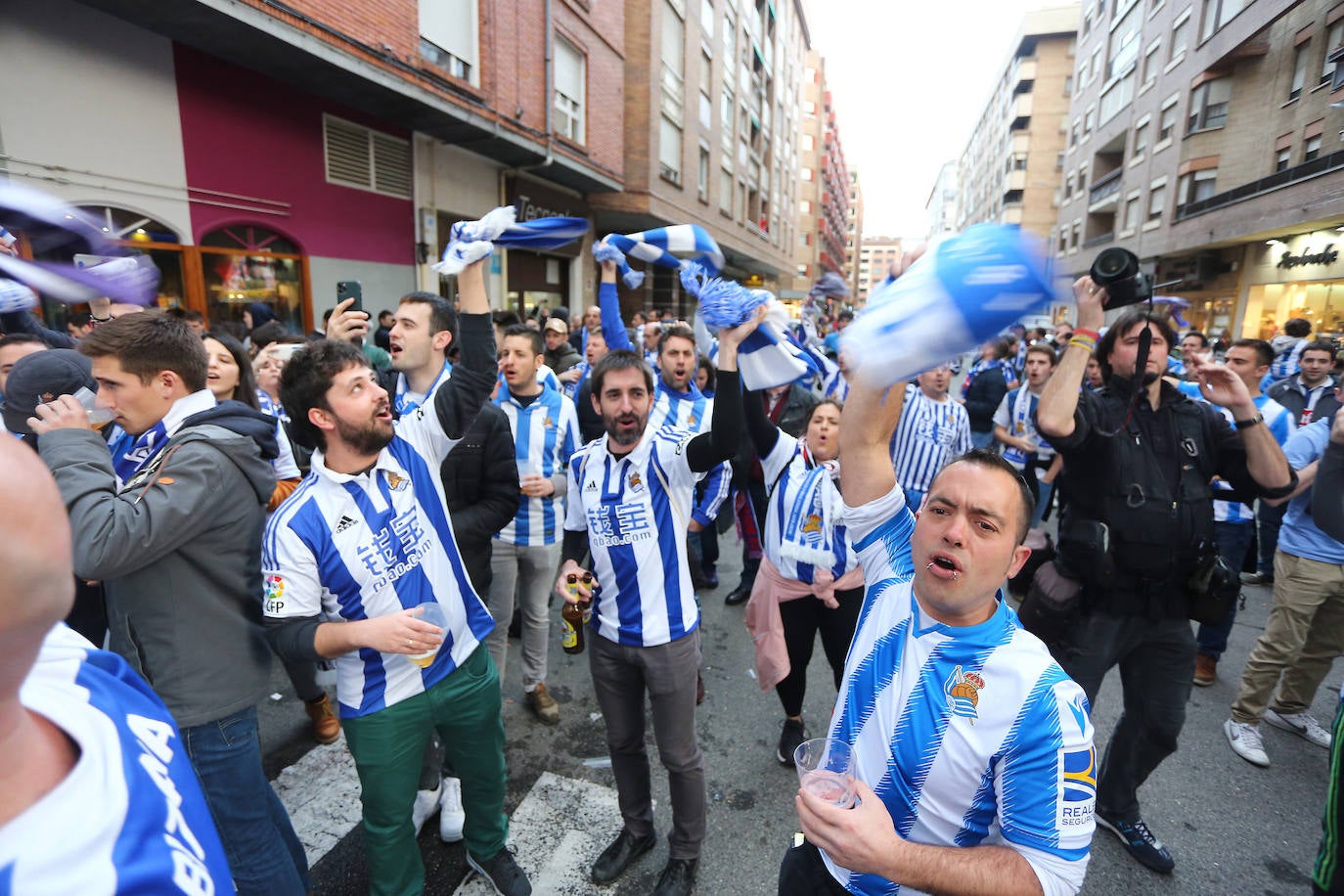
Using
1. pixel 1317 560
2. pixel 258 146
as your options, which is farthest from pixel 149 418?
pixel 258 146

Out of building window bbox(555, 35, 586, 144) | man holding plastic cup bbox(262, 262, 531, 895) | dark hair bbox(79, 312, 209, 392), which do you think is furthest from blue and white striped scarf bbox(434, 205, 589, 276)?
building window bbox(555, 35, 586, 144)

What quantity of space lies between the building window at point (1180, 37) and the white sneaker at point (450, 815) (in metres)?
31.3

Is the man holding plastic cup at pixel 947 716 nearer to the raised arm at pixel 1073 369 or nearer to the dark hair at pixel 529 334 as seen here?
the raised arm at pixel 1073 369

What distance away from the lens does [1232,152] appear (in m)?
20.0

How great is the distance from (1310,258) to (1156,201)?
8.68 meters

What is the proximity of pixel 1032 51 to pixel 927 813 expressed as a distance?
57177 mm

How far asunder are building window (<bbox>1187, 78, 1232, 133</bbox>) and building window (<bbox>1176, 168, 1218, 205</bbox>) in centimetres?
144

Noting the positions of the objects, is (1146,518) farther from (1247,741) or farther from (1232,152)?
(1232,152)

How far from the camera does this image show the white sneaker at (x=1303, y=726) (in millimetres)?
3576

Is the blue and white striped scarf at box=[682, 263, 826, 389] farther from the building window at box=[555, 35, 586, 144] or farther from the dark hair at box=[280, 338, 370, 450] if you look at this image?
the building window at box=[555, 35, 586, 144]

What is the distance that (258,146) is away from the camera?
28.8ft

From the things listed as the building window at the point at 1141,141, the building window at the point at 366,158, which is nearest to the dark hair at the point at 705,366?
the building window at the point at 366,158

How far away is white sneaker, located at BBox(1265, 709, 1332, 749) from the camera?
11.7 ft

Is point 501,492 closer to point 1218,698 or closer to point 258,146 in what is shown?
point 1218,698
